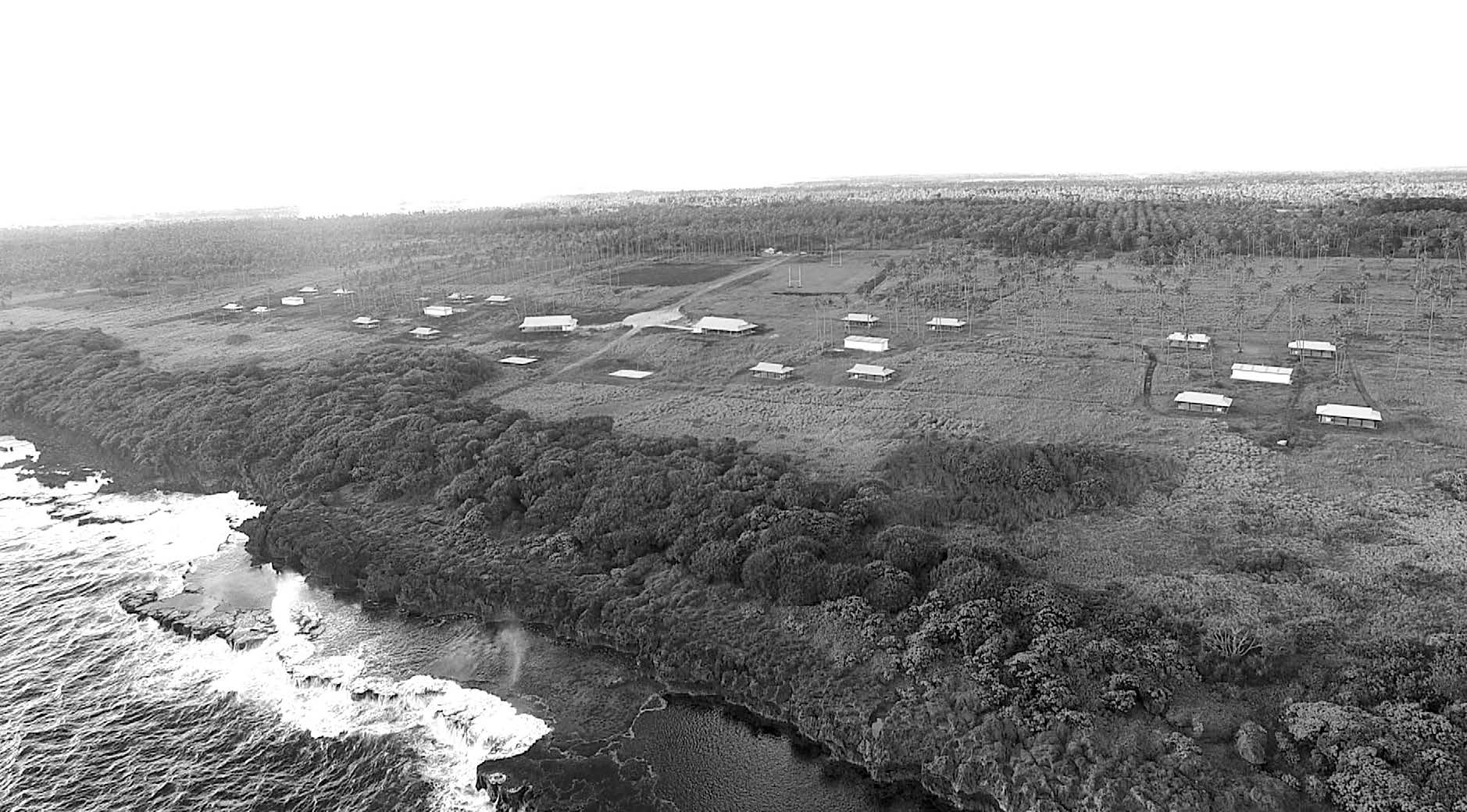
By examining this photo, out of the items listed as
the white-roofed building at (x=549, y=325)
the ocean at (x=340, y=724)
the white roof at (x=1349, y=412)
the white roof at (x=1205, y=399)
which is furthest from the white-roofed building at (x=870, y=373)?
the ocean at (x=340, y=724)

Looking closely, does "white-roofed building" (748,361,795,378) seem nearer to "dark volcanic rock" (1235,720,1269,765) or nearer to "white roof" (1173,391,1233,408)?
"white roof" (1173,391,1233,408)

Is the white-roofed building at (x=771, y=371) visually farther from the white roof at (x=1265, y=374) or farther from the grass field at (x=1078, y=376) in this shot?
the white roof at (x=1265, y=374)

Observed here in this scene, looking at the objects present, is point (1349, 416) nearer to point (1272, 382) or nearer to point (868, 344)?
point (1272, 382)

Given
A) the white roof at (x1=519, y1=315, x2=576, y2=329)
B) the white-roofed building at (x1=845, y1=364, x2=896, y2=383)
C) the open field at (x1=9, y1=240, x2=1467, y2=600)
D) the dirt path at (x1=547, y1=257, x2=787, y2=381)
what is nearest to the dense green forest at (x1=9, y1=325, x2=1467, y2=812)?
the open field at (x1=9, y1=240, x2=1467, y2=600)

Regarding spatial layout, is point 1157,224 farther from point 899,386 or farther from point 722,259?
point 899,386

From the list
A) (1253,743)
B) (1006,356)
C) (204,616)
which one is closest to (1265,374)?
(1006,356)

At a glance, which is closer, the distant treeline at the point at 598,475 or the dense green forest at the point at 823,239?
the distant treeline at the point at 598,475

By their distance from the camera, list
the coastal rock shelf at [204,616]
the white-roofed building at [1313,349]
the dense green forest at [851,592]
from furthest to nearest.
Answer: the white-roofed building at [1313,349], the coastal rock shelf at [204,616], the dense green forest at [851,592]
